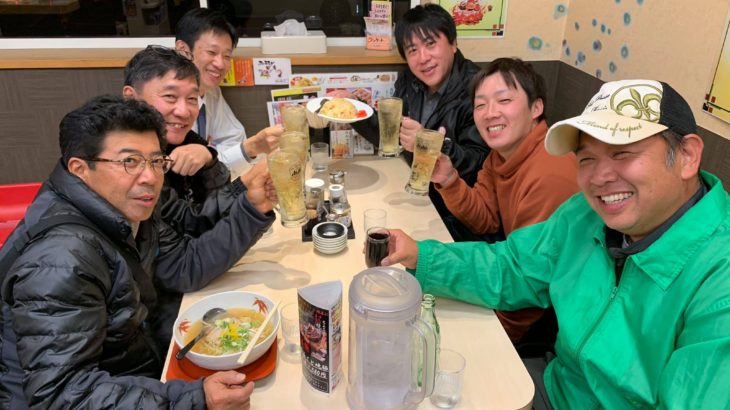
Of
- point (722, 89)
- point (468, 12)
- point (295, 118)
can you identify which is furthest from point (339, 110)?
point (722, 89)

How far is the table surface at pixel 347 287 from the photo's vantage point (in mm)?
1158

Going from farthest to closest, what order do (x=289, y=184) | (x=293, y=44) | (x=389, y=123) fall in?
(x=293, y=44)
(x=389, y=123)
(x=289, y=184)

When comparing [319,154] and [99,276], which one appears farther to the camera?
[319,154]

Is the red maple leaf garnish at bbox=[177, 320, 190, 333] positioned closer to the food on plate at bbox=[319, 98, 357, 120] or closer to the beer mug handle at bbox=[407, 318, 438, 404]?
the beer mug handle at bbox=[407, 318, 438, 404]

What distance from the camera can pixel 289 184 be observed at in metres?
1.60

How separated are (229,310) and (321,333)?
385 millimetres

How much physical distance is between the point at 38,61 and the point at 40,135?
42cm

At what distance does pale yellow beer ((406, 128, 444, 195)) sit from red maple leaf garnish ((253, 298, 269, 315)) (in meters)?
0.86

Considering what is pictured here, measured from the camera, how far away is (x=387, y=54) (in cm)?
299

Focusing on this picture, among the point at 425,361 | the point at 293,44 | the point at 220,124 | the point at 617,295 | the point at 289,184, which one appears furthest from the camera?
the point at 293,44

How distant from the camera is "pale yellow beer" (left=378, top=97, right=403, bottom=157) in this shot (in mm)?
2182

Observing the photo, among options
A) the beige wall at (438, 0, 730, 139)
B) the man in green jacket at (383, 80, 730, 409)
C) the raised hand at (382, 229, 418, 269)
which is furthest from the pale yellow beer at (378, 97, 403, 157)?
the beige wall at (438, 0, 730, 139)

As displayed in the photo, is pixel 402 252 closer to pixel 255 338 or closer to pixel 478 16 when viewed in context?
pixel 255 338

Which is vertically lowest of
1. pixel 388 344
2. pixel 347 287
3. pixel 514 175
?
pixel 347 287
